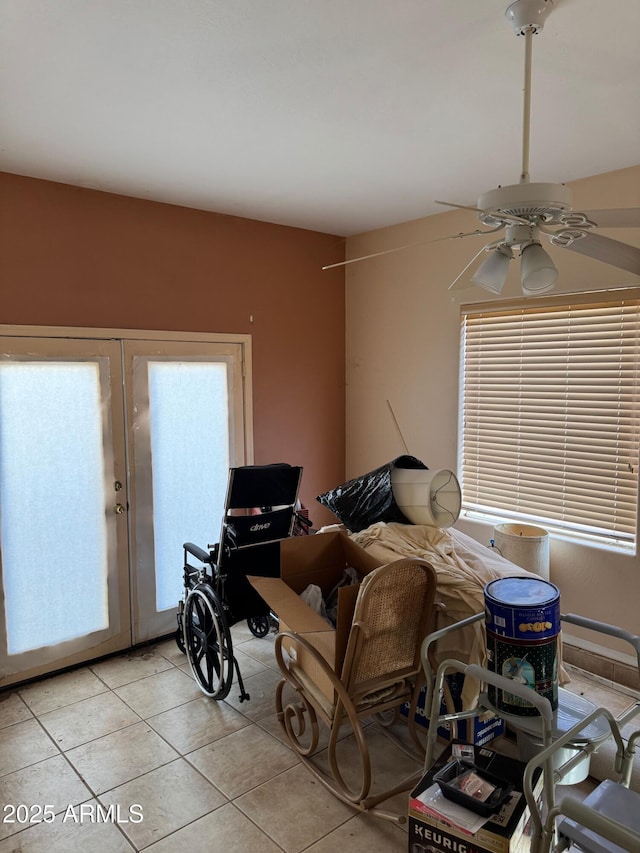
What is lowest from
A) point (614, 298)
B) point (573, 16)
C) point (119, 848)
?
point (119, 848)

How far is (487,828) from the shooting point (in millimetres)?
1669

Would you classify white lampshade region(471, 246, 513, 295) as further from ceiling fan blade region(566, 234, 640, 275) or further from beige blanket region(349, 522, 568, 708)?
beige blanket region(349, 522, 568, 708)

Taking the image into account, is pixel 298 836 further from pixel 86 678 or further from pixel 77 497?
pixel 77 497

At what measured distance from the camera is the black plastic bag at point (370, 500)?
294cm

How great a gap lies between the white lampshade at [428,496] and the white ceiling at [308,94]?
1.62m

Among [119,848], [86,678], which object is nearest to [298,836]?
[119,848]

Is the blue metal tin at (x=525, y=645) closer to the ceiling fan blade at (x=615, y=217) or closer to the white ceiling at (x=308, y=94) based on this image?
the ceiling fan blade at (x=615, y=217)

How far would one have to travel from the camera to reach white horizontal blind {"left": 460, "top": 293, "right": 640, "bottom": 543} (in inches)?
126

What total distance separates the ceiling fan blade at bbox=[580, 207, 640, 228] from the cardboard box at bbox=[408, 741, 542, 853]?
5.72ft

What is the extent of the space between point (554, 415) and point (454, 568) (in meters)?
1.43

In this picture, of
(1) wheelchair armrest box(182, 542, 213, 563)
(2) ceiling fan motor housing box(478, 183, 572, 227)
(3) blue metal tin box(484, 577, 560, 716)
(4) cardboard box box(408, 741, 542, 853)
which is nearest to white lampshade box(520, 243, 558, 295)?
(2) ceiling fan motor housing box(478, 183, 572, 227)

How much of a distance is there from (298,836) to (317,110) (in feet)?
9.52

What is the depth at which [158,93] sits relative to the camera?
2.25 metres

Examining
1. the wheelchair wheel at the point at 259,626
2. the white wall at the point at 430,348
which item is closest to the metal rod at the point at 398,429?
the white wall at the point at 430,348
